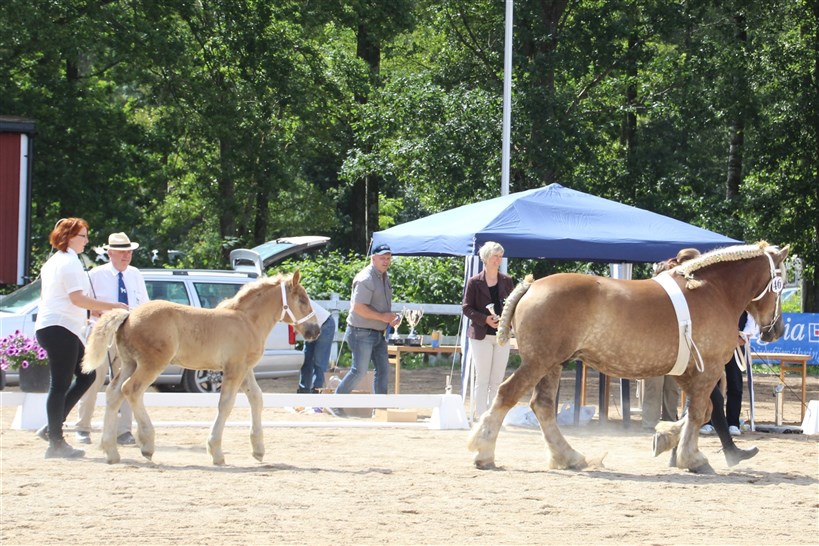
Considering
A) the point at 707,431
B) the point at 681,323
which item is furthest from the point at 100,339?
the point at 707,431

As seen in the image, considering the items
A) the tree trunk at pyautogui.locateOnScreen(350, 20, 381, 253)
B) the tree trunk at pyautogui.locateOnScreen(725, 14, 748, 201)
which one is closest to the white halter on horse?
the tree trunk at pyautogui.locateOnScreen(725, 14, 748, 201)

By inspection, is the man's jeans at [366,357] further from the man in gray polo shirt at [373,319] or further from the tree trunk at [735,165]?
the tree trunk at [735,165]

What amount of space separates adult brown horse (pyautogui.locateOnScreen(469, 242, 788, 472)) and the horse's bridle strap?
0.06 ft

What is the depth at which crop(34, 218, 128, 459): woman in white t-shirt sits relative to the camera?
937 cm

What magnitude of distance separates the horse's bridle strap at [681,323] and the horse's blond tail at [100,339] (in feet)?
14.3

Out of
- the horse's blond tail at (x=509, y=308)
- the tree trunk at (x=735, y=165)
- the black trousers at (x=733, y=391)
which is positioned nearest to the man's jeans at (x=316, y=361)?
the black trousers at (x=733, y=391)

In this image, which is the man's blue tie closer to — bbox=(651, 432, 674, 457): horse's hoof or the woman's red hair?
the woman's red hair

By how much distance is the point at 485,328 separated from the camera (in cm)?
1182

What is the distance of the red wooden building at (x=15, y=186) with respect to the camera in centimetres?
1923

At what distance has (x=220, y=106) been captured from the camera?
2616 cm

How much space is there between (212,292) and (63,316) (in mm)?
6494

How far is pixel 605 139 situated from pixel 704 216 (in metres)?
2.66

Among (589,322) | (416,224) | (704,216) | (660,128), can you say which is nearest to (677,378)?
(589,322)

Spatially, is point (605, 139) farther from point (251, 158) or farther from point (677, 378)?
point (677, 378)
